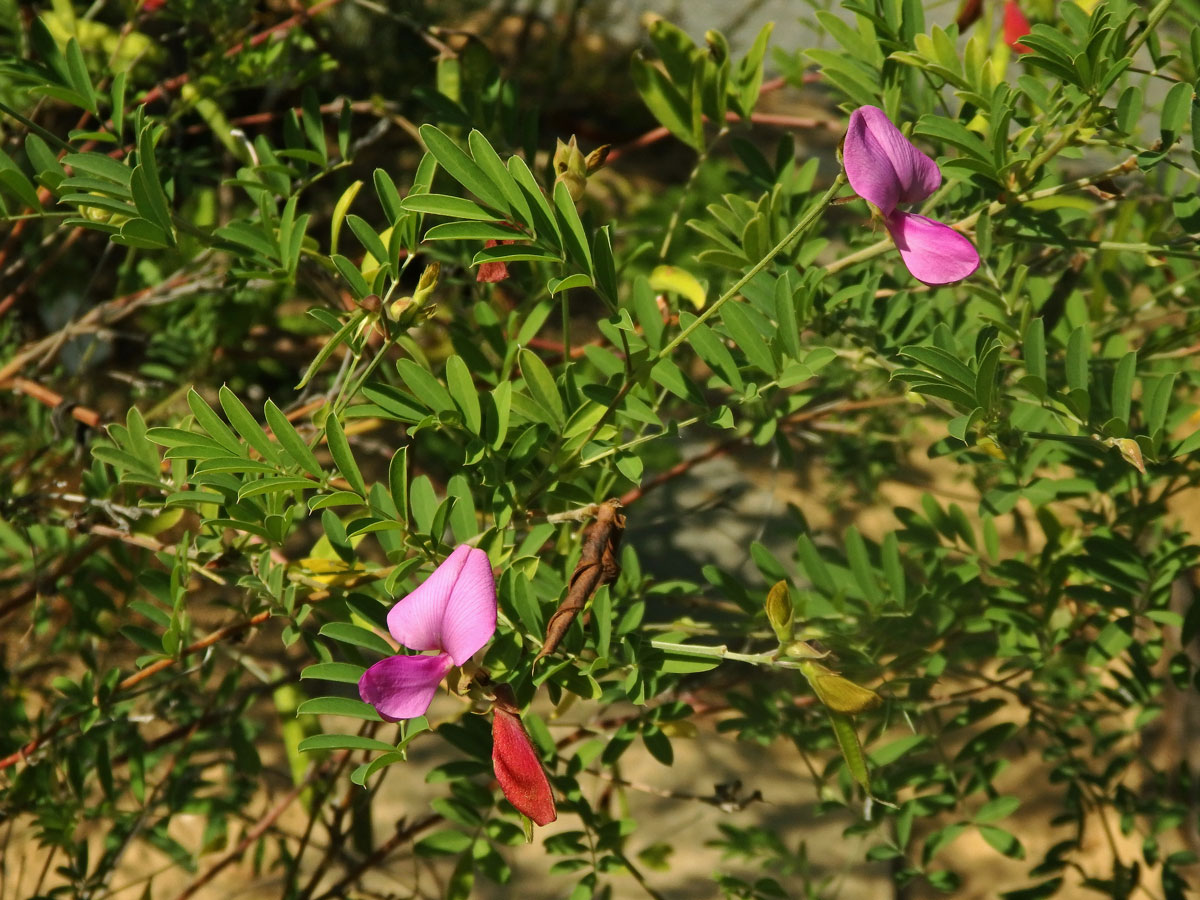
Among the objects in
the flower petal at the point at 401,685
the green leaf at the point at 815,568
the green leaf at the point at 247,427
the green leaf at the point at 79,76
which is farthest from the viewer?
the green leaf at the point at 815,568

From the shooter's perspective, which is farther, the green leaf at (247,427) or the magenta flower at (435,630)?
the green leaf at (247,427)

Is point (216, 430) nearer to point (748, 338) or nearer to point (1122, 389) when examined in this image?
point (748, 338)

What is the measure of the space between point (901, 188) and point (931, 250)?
0.04 metres

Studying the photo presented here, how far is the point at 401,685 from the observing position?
0.54 metres

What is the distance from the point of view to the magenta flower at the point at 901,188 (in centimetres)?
55

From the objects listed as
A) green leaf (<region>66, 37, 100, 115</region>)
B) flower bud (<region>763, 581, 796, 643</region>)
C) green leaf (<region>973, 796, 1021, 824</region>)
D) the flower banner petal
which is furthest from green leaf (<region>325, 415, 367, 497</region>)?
green leaf (<region>973, 796, 1021, 824</region>)

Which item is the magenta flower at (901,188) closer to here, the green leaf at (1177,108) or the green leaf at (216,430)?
the green leaf at (1177,108)

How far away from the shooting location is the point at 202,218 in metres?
1.43

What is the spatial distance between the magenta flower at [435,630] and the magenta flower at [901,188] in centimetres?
29

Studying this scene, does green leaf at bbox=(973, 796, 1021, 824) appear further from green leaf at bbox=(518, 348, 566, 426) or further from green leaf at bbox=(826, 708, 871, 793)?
green leaf at bbox=(518, 348, 566, 426)

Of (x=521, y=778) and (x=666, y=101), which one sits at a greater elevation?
(x=666, y=101)

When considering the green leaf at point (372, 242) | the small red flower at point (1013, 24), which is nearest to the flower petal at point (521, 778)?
the green leaf at point (372, 242)

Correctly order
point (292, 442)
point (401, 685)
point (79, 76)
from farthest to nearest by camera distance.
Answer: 1. point (79, 76)
2. point (292, 442)
3. point (401, 685)

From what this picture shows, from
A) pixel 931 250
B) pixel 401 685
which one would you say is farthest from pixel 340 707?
pixel 931 250
